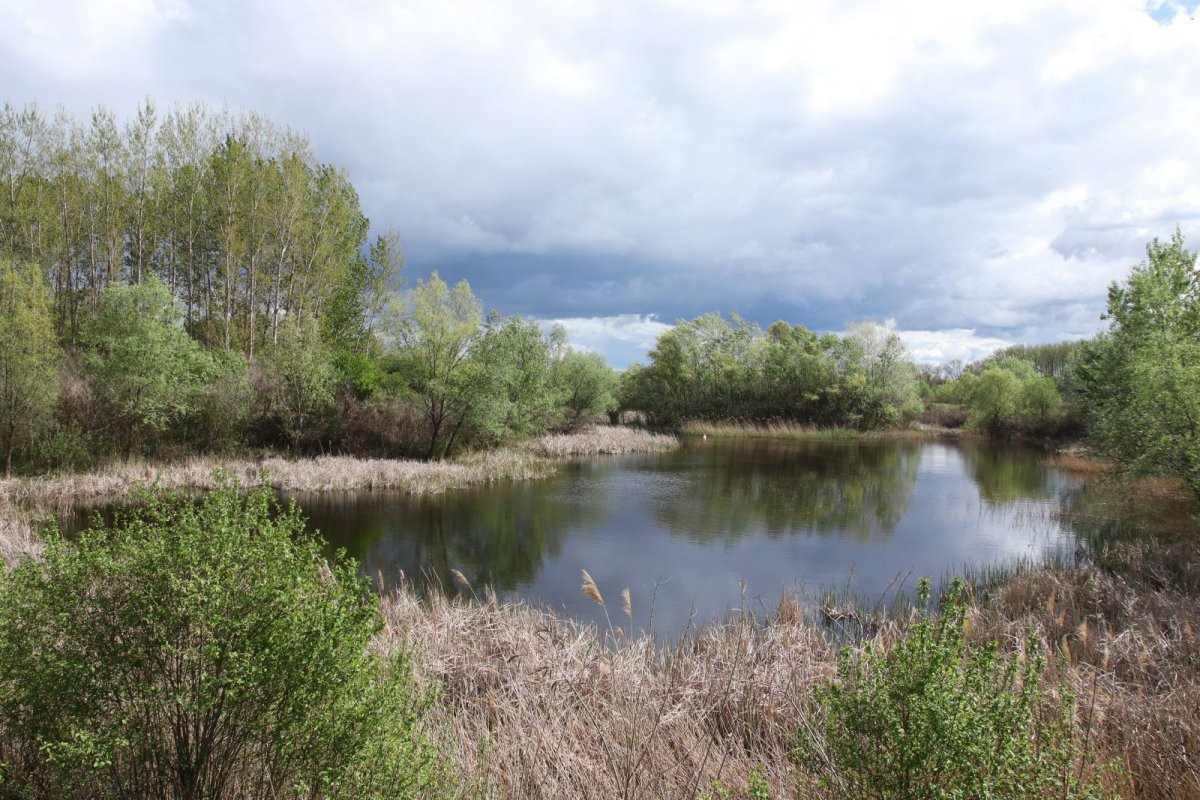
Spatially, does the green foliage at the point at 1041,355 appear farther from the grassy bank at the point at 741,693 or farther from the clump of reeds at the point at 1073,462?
the grassy bank at the point at 741,693

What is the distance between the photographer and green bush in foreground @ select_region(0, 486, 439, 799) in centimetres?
293

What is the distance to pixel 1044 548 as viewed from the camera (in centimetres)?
1402

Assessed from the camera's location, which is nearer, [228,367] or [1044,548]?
[1044,548]

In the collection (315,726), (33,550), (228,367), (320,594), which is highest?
(228,367)

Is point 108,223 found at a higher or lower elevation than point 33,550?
higher

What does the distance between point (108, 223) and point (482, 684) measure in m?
32.1

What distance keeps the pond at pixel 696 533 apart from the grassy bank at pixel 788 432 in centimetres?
2069

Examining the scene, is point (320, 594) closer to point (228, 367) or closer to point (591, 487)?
point (591, 487)

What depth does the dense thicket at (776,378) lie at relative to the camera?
52031 millimetres

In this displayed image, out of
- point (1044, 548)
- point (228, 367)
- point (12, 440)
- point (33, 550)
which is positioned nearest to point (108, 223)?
point (228, 367)

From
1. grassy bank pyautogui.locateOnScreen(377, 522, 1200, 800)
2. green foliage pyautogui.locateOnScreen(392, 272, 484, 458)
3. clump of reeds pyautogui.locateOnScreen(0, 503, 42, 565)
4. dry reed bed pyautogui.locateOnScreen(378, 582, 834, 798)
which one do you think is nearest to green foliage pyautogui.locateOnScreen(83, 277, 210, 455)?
clump of reeds pyautogui.locateOnScreen(0, 503, 42, 565)

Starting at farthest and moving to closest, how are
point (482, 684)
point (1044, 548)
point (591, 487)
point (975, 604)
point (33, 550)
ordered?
point (591, 487) → point (1044, 548) → point (33, 550) → point (975, 604) → point (482, 684)

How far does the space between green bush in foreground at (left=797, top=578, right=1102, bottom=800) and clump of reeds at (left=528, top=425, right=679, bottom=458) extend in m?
29.7

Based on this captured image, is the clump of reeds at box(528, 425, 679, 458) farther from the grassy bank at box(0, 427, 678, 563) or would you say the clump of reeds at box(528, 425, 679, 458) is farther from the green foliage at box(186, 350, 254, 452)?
the green foliage at box(186, 350, 254, 452)
